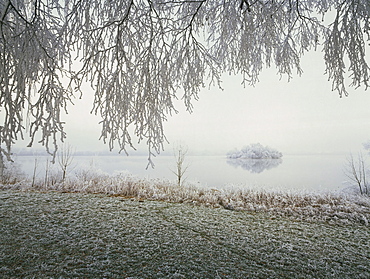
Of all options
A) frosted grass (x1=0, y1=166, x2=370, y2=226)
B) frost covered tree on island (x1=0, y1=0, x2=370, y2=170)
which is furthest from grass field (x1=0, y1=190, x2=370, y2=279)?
frost covered tree on island (x1=0, y1=0, x2=370, y2=170)

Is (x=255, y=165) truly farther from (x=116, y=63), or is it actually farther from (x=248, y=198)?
(x=116, y=63)

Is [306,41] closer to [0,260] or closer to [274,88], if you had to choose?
[274,88]

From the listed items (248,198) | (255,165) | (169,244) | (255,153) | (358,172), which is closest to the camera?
(169,244)

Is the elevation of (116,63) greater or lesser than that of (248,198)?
greater

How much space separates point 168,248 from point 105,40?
2665mm

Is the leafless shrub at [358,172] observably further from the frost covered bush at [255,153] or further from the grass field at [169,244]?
the frost covered bush at [255,153]

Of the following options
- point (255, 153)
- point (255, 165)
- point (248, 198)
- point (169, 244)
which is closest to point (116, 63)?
point (169, 244)

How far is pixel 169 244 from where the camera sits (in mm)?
3029

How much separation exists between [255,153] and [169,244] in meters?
19.6

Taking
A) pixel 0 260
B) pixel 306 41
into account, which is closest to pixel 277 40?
pixel 306 41

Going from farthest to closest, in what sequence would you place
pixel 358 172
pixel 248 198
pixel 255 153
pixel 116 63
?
pixel 255 153
pixel 358 172
pixel 248 198
pixel 116 63

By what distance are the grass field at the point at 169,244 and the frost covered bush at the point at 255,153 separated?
16.9 metres

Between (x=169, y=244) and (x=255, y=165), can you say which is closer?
(x=169, y=244)

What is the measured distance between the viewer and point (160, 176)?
9047 mm
